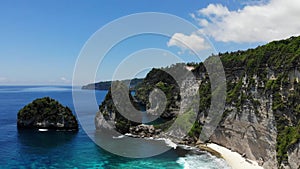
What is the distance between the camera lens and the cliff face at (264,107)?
25.4 meters

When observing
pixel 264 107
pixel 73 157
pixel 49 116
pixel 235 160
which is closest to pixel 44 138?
pixel 49 116

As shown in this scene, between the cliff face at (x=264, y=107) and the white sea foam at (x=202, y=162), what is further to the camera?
the white sea foam at (x=202, y=162)

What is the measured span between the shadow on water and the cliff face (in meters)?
21.2

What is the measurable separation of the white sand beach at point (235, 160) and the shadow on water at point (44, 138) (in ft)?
79.8

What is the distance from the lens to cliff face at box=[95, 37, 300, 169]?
2538 cm

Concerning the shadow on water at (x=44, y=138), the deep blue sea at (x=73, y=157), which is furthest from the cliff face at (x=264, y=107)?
the shadow on water at (x=44, y=138)

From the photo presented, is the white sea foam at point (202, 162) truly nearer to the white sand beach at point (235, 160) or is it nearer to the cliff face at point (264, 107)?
the white sand beach at point (235, 160)

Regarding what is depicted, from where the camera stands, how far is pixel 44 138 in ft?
147

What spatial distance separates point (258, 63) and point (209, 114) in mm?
12404

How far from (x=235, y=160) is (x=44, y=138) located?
30899 mm

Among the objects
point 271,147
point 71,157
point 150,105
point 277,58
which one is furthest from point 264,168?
point 150,105

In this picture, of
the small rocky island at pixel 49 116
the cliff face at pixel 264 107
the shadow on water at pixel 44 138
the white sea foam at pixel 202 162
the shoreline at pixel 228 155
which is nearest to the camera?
the cliff face at pixel 264 107

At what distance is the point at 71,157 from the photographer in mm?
35188

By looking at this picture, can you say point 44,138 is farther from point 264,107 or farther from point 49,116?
point 264,107
